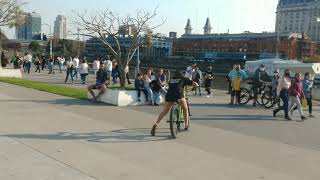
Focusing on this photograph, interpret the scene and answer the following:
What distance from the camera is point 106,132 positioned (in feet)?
33.9

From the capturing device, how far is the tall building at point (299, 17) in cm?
13050

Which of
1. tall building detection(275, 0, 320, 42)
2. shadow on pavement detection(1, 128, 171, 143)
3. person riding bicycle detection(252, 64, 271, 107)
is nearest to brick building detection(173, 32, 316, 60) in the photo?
tall building detection(275, 0, 320, 42)

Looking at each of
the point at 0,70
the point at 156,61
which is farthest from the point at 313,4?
the point at 0,70

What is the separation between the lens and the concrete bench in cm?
1534

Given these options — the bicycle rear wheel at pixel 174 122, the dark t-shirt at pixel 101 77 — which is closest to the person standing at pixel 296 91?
the bicycle rear wheel at pixel 174 122

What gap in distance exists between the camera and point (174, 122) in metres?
10.1

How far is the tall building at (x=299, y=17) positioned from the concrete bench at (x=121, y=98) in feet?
397

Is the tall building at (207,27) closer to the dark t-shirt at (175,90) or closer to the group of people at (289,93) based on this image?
the group of people at (289,93)

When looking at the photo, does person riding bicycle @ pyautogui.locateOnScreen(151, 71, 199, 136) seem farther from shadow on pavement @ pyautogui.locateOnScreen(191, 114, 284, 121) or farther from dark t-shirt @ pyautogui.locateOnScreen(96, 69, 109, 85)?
dark t-shirt @ pyautogui.locateOnScreen(96, 69, 109, 85)

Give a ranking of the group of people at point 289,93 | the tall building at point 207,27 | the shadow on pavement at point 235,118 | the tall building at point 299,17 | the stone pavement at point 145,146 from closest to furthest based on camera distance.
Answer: the stone pavement at point 145,146, the shadow on pavement at point 235,118, the group of people at point 289,93, the tall building at point 299,17, the tall building at point 207,27

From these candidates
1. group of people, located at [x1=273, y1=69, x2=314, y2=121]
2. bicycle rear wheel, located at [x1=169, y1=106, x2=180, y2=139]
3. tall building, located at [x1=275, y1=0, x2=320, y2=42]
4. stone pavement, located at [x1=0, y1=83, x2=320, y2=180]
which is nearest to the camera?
stone pavement, located at [x1=0, y1=83, x2=320, y2=180]

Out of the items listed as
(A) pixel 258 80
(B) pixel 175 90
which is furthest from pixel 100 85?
(B) pixel 175 90

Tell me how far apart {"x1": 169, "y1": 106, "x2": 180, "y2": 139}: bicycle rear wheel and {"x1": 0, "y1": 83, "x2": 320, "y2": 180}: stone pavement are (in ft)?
0.54

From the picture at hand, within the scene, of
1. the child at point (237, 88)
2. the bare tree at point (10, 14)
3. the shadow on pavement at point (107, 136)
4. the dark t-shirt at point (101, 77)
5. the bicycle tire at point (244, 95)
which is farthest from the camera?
the bare tree at point (10, 14)
